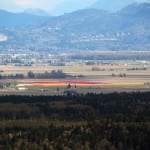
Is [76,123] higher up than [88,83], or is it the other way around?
[88,83]

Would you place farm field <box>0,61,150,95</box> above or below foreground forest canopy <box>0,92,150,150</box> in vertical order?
above

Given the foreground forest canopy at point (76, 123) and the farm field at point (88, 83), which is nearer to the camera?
the foreground forest canopy at point (76, 123)

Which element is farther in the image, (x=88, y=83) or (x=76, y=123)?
(x=88, y=83)

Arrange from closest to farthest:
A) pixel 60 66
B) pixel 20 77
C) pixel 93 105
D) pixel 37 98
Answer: pixel 93 105 → pixel 37 98 → pixel 20 77 → pixel 60 66

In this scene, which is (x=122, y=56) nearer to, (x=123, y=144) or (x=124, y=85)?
(x=124, y=85)

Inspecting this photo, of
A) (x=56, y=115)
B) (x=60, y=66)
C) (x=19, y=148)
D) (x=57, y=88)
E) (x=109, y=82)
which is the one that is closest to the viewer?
(x=19, y=148)

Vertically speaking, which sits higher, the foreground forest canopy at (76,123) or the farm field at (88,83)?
the farm field at (88,83)

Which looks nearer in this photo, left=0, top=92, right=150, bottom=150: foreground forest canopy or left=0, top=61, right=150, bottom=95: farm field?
left=0, top=92, right=150, bottom=150: foreground forest canopy

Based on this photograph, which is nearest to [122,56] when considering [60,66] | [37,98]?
[60,66]
